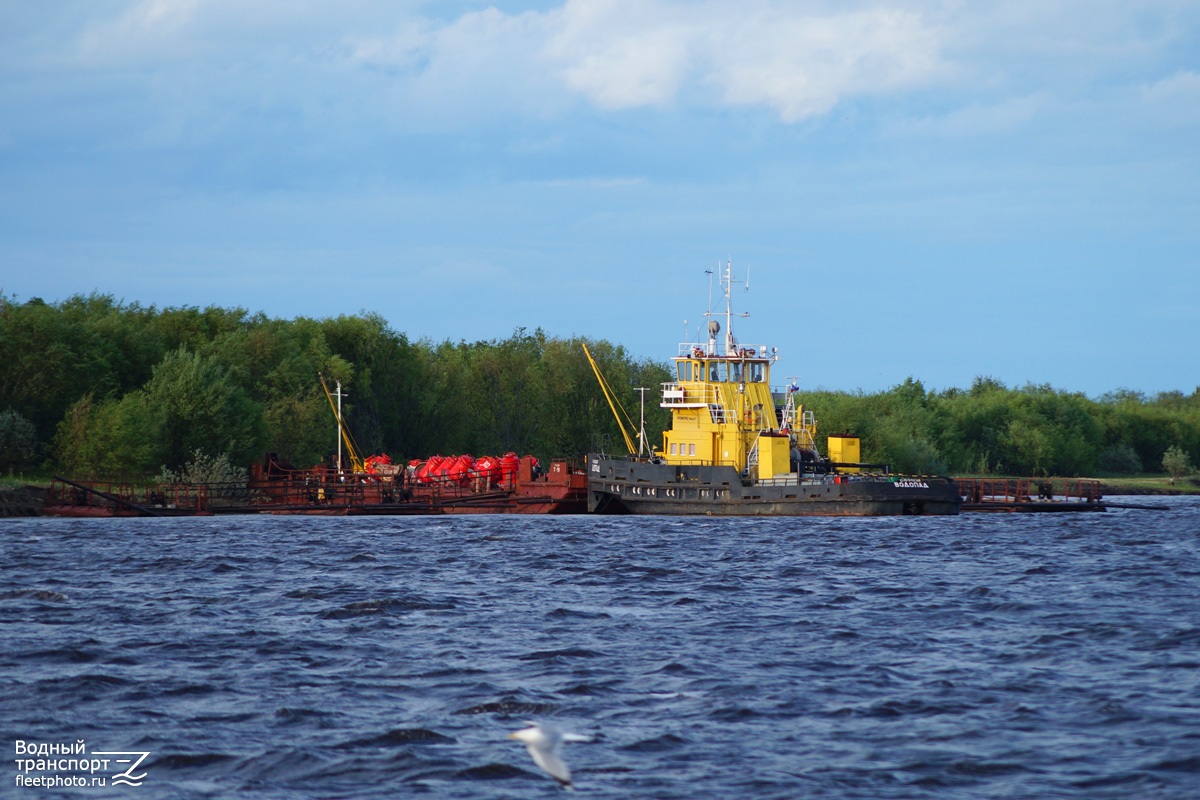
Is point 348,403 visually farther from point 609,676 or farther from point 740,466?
point 609,676

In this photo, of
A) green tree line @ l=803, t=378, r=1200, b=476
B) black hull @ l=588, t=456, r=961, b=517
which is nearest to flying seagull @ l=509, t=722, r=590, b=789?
black hull @ l=588, t=456, r=961, b=517

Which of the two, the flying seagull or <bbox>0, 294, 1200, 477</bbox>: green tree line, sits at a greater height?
<bbox>0, 294, 1200, 477</bbox>: green tree line

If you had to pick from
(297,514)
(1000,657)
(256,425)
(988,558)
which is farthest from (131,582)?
(256,425)

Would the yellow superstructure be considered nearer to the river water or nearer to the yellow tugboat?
the yellow tugboat

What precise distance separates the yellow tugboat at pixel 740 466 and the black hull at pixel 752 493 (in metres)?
0.04

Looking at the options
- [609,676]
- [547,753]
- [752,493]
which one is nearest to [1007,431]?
[752,493]

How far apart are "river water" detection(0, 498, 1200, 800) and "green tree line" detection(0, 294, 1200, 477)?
3193 centimetres

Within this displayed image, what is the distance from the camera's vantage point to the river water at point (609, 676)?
12766mm

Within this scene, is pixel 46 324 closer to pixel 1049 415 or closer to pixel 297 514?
pixel 297 514

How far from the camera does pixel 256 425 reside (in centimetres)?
6881

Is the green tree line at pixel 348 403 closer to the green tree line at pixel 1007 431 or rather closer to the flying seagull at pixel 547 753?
the green tree line at pixel 1007 431

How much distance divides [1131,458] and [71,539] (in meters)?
Answer: 106

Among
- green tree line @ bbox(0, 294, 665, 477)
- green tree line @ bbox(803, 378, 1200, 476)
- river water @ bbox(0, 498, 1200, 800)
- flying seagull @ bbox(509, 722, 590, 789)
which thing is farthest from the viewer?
green tree line @ bbox(803, 378, 1200, 476)

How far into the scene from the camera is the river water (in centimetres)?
1277
